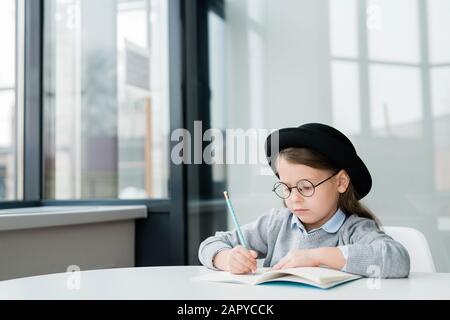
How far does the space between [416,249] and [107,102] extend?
1578 mm

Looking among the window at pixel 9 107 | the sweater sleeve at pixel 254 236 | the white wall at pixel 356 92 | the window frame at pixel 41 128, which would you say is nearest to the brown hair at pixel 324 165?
the sweater sleeve at pixel 254 236

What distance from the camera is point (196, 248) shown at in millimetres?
2381

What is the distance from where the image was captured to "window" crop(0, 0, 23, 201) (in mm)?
2322

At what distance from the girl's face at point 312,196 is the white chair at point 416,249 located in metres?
0.18

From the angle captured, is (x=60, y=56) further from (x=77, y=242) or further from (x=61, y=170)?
(x=77, y=242)

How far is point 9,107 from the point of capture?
7.77 feet

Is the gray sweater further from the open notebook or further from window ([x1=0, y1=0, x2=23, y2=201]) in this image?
window ([x1=0, y1=0, x2=23, y2=201])

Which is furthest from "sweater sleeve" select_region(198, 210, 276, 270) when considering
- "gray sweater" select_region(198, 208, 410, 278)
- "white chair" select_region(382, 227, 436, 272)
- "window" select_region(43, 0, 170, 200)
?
"window" select_region(43, 0, 170, 200)

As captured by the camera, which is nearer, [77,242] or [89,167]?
[77,242]

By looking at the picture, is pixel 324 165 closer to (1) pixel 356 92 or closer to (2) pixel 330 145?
(2) pixel 330 145

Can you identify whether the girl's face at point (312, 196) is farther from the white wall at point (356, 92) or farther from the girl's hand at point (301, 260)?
the white wall at point (356, 92)

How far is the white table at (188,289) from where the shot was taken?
35.2 inches
